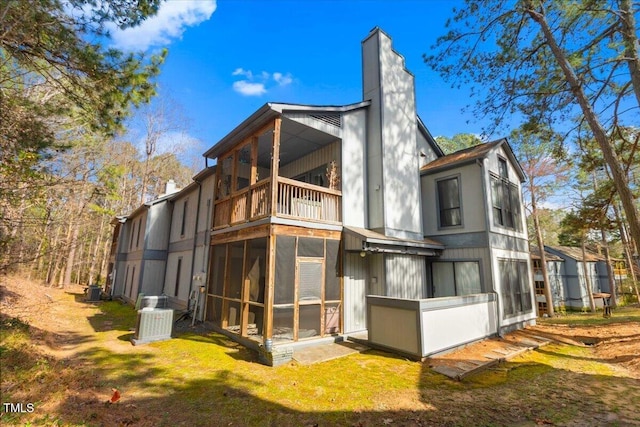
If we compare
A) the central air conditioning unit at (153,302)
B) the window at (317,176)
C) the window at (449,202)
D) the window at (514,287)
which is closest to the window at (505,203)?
the window at (449,202)

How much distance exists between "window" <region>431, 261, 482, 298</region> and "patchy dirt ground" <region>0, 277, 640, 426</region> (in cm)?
232

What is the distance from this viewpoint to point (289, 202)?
8.71 m

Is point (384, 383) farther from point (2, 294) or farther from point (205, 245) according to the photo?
point (2, 294)

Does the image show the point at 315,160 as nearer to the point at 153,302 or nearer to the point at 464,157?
the point at 464,157

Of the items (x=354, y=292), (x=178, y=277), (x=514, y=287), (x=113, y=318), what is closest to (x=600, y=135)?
(x=514, y=287)

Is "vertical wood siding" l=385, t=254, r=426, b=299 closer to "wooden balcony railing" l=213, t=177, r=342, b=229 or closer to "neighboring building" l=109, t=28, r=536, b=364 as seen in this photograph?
"neighboring building" l=109, t=28, r=536, b=364

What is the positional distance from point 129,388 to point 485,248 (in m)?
10.6

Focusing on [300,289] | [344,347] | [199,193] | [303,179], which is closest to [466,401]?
[344,347]

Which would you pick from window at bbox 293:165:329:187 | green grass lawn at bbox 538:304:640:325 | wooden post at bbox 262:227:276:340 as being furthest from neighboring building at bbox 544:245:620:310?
wooden post at bbox 262:227:276:340

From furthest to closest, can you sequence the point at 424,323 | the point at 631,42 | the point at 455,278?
the point at 455,278 → the point at 631,42 → the point at 424,323

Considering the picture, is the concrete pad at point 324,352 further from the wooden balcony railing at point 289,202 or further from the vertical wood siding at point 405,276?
the wooden balcony railing at point 289,202

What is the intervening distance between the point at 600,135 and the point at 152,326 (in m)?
13.9

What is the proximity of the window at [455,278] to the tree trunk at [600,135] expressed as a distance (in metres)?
4.10

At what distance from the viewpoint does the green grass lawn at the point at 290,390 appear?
438cm
